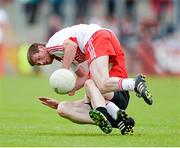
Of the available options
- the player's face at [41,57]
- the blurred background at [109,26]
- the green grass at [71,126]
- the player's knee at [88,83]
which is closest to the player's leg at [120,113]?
the green grass at [71,126]

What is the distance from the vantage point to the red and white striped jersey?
13.4m

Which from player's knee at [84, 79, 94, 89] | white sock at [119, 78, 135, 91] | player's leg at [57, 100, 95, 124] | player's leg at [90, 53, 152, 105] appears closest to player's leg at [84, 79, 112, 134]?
player's knee at [84, 79, 94, 89]

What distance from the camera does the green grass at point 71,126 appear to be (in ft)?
39.4

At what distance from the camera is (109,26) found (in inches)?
1421

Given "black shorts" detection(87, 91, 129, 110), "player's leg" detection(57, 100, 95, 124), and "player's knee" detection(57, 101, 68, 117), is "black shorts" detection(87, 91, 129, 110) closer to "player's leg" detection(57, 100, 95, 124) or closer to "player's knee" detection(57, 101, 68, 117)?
"player's leg" detection(57, 100, 95, 124)

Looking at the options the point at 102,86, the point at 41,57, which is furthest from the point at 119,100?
the point at 41,57

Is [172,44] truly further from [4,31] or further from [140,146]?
[140,146]

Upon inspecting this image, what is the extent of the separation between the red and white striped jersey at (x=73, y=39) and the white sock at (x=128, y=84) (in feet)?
3.30

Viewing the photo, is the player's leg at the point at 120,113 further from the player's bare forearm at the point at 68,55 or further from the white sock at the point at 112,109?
the player's bare forearm at the point at 68,55

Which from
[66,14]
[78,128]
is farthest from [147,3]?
[78,128]

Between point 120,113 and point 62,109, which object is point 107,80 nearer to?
point 120,113

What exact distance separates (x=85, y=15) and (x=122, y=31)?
72.5 inches

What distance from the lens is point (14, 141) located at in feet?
39.5

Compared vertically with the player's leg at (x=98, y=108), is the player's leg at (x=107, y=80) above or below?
above
